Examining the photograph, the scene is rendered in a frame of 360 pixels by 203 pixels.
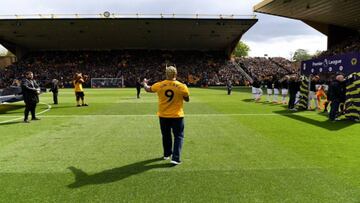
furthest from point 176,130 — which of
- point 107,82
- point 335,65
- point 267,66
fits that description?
point 267,66

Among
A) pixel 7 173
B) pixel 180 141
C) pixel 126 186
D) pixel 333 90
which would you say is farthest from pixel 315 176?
pixel 333 90

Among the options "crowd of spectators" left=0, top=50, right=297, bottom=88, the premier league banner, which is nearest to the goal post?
"crowd of spectators" left=0, top=50, right=297, bottom=88

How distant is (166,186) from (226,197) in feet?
3.39

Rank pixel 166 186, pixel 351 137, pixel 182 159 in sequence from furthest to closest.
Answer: pixel 351 137, pixel 182 159, pixel 166 186

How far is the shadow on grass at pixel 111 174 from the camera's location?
586cm

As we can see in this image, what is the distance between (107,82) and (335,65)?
147 ft

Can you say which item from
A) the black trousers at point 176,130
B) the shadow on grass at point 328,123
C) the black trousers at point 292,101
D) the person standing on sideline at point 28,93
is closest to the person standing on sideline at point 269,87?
the black trousers at point 292,101

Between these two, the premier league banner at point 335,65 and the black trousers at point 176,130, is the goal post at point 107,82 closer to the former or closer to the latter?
the premier league banner at point 335,65

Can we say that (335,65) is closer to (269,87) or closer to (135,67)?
(269,87)

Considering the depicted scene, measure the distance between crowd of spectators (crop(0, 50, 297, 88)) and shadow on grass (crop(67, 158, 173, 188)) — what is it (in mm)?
50764

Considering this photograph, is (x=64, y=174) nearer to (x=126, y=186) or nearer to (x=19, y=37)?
(x=126, y=186)

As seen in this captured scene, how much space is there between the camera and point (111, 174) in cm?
630

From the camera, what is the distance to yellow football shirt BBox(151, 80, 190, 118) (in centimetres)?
676

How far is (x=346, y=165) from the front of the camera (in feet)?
22.4
